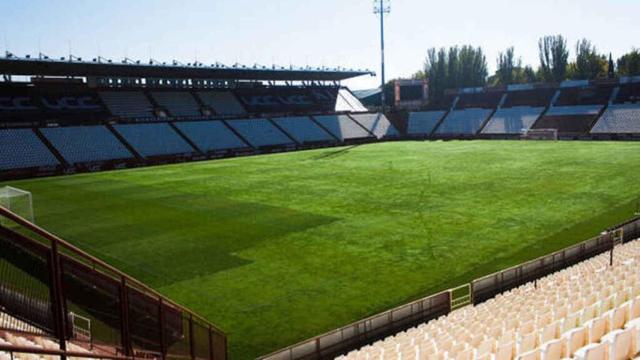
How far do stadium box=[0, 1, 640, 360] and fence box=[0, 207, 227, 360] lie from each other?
0.04 meters

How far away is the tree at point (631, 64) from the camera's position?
9369cm

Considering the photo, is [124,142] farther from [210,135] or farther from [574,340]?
[574,340]

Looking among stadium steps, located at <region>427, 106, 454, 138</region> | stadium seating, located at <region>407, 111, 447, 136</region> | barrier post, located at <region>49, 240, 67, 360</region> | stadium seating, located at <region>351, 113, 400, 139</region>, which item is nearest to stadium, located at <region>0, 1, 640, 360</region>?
barrier post, located at <region>49, 240, 67, 360</region>

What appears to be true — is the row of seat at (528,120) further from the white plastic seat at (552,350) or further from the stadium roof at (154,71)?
the white plastic seat at (552,350)

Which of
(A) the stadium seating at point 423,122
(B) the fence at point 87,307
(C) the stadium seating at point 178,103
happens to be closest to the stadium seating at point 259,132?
(C) the stadium seating at point 178,103

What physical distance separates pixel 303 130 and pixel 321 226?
5182 centimetres

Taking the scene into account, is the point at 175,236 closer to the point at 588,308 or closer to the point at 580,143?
the point at 588,308

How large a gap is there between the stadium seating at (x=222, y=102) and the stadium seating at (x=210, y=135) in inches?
201

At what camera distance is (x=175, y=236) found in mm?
24844

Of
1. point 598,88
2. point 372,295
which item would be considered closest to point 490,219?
point 372,295

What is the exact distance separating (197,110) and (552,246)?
59281 mm

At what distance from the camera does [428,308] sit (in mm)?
14477

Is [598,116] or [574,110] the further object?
[574,110]

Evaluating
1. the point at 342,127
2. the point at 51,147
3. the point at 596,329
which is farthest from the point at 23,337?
the point at 342,127
